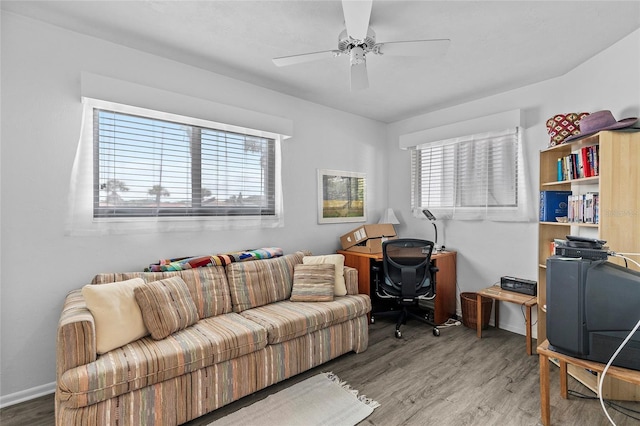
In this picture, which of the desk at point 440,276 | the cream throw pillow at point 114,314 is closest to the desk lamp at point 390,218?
the desk at point 440,276

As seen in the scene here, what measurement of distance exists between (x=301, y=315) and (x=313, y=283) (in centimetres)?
44

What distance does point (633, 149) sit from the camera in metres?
2.06

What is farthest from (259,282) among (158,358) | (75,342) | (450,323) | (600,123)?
(600,123)

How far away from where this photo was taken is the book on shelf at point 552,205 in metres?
2.62

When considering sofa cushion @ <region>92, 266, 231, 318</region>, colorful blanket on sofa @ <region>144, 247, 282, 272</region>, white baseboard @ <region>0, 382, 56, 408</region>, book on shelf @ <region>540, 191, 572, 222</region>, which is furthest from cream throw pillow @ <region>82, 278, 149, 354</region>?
book on shelf @ <region>540, 191, 572, 222</region>

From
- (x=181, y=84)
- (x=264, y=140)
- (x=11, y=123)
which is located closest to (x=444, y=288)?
(x=264, y=140)

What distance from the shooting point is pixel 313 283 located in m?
2.82

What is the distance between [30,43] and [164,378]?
7.73 ft

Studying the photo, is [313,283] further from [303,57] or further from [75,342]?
[303,57]

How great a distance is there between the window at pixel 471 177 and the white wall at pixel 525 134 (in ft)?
0.35

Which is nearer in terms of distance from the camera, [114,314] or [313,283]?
[114,314]

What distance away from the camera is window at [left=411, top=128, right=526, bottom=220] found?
3273mm

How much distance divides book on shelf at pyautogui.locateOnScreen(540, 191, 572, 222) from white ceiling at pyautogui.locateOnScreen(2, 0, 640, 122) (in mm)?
1135

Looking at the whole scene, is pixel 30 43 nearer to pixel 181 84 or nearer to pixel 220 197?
pixel 181 84
